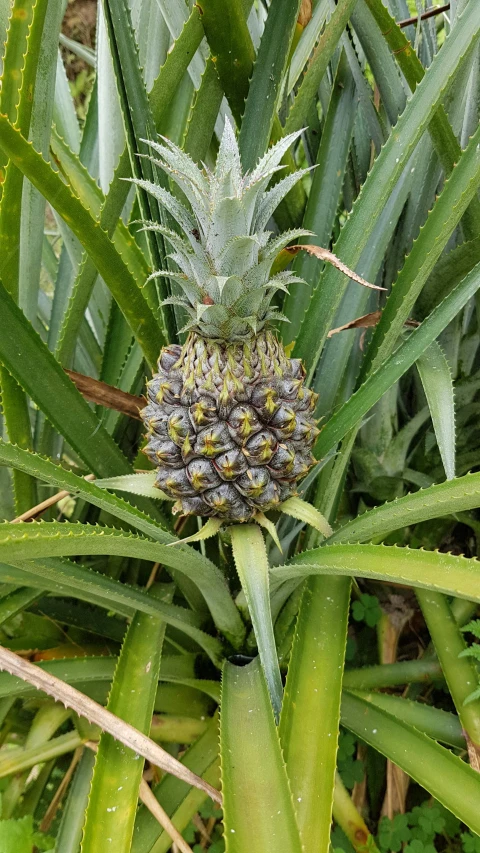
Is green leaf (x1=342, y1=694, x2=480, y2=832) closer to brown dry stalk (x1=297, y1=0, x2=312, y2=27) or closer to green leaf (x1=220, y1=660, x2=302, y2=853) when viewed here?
green leaf (x1=220, y1=660, x2=302, y2=853)

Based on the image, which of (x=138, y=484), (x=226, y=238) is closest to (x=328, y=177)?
(x=226, y=238)

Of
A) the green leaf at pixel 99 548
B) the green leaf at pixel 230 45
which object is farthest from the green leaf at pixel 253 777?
the green leaf at pixel 230 45

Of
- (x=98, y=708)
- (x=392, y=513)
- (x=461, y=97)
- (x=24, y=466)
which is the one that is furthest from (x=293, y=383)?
(x=461, y=97)

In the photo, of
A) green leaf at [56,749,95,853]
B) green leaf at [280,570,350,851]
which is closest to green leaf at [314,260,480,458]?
green leaf at [280,570,350,851]

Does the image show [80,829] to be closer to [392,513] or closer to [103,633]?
[103,633]

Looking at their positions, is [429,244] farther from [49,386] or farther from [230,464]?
[49,386]
